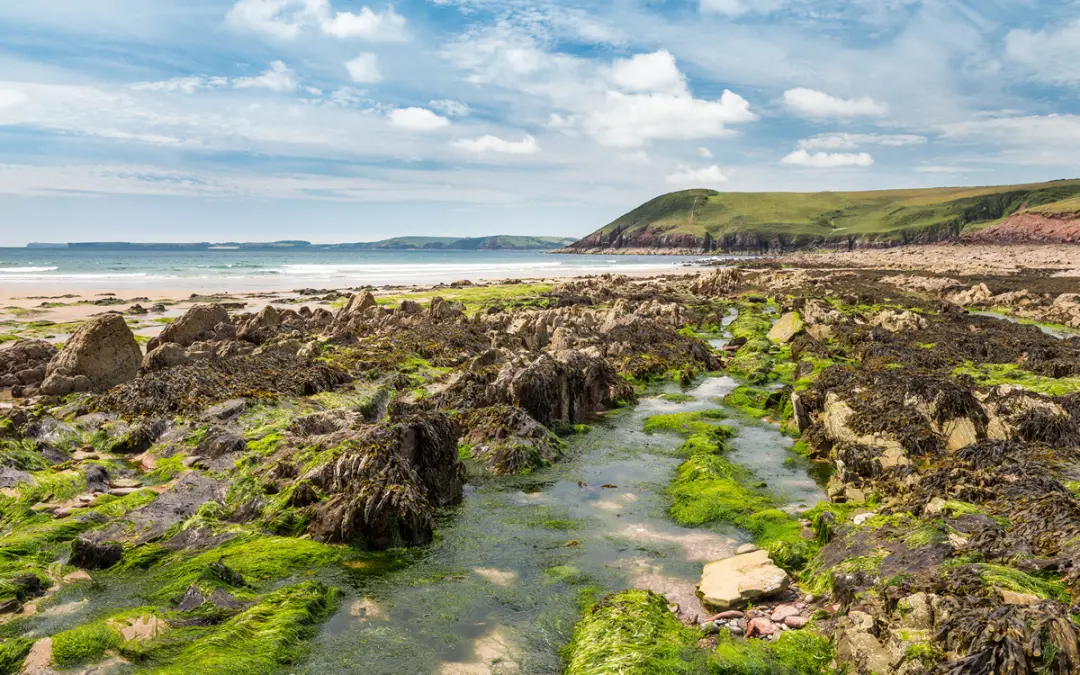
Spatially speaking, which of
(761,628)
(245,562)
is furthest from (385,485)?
(761,628)

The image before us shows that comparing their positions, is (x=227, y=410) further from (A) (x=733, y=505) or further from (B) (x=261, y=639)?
(A) (x=733, y=505)

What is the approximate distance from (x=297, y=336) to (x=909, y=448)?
23.1 meters

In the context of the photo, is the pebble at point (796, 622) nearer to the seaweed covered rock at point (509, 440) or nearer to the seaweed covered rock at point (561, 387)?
the seaweed covered rock at point (509, 440)

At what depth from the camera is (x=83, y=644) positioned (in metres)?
6.98

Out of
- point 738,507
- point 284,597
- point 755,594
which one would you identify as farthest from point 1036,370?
point 284,597

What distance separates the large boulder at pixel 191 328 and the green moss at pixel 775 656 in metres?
25.6

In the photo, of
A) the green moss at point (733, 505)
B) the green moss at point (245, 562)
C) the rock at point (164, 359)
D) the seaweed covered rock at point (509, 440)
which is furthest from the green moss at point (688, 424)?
the rock at point (164, 359)

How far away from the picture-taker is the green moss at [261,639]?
693cm

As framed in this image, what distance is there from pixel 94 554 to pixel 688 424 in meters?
14.3

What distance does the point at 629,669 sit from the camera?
7039mm

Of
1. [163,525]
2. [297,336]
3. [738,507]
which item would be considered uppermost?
[297,336]

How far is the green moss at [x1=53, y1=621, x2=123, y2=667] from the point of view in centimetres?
680

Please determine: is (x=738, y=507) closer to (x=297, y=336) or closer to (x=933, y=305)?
(x=297, y=336)

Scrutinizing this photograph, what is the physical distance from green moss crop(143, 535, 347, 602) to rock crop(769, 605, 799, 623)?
678cm
